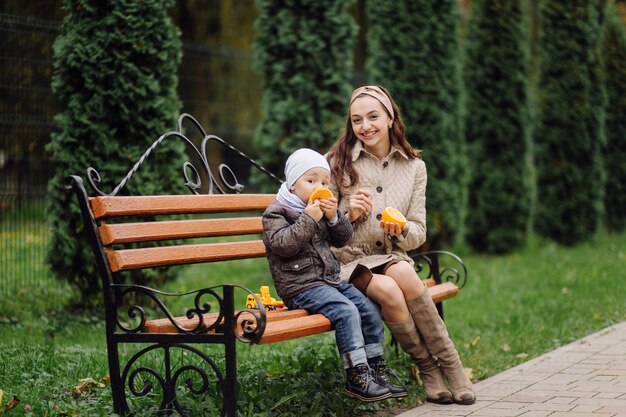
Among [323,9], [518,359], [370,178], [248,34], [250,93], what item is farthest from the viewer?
[248,34]

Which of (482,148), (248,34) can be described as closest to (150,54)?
(482,148)

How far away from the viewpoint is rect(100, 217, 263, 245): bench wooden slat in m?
4.43

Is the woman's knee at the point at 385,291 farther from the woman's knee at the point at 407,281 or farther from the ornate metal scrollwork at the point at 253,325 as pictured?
the ornate metal scrollwork at the point at 253,325

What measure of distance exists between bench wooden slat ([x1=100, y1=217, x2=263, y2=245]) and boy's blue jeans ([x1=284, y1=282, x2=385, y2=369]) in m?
0.61

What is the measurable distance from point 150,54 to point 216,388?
3.33 metres

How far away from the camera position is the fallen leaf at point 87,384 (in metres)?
4.82

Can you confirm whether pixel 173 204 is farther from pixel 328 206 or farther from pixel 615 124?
pixel 615 124

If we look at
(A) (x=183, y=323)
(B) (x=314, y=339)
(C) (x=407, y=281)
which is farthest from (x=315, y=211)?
(B) (x=314, y=339)

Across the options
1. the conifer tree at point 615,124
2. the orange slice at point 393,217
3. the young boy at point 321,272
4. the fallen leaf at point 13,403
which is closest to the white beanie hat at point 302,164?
the young boy at point 321,272

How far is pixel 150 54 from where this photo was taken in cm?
709

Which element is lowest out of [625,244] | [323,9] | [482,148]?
[625,244]

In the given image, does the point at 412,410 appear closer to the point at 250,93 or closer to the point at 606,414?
the point at 606,414

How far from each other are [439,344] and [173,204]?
1.59m

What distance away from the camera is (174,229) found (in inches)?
186
